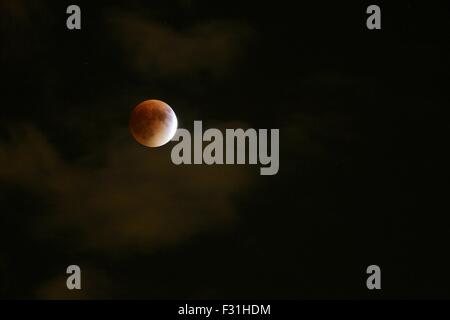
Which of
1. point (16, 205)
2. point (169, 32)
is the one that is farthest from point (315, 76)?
point (16, 205)

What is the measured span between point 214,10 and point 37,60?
88cm

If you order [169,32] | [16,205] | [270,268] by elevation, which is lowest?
[270,268]

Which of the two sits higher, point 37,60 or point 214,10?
point 214,10

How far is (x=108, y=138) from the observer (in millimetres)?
2330

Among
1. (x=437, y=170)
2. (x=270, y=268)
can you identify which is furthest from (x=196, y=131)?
(x=437, y=170)

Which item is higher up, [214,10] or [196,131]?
[214,10]

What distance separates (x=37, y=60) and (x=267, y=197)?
4.21 feet

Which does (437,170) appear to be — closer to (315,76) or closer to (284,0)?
(315,76)

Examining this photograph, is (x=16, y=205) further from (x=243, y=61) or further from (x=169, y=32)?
(x=243, y=61)

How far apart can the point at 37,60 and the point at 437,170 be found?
1989 mm

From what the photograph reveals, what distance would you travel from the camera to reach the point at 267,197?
2.35m
